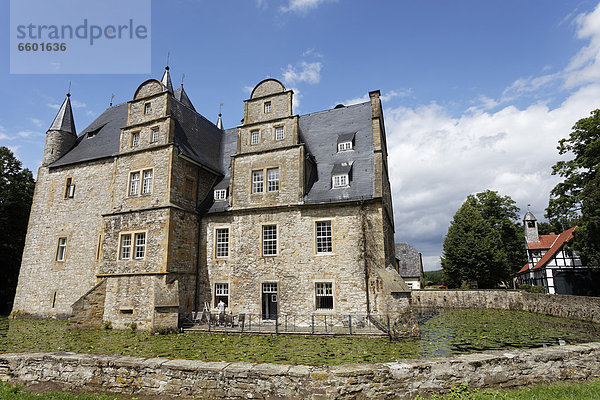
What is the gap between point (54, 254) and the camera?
2400cm

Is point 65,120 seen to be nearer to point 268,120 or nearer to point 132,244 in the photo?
point 132,244

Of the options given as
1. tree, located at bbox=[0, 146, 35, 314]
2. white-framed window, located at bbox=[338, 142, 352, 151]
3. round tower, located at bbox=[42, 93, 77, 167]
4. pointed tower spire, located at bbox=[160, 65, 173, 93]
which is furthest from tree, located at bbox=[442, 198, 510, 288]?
tree, located at bbox=[0, 146, 35, 314]

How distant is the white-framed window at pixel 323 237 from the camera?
18.4 m

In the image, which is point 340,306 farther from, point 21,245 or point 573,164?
point 21,245

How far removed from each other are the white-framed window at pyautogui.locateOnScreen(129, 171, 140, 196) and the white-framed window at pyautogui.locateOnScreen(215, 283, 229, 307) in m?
7.55

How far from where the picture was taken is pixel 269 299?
62.2 ft

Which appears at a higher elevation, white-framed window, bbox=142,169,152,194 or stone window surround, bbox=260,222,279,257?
white-framed window, bbox=142,169,152,194

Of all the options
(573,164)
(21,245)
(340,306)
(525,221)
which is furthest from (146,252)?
(525,221)

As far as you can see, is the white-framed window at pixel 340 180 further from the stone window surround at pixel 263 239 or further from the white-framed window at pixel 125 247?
the white-framed window at pixel 125 247

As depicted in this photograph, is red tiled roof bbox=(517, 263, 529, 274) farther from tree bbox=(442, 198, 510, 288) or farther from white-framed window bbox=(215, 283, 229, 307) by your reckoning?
white-framed window bbox=(215, 283, 229, 307)

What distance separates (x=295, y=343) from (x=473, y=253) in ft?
104

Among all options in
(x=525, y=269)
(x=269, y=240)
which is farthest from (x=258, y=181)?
(x=525, y=269)

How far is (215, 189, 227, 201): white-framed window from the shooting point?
2182cm

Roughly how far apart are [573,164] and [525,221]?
2147 centimetres
